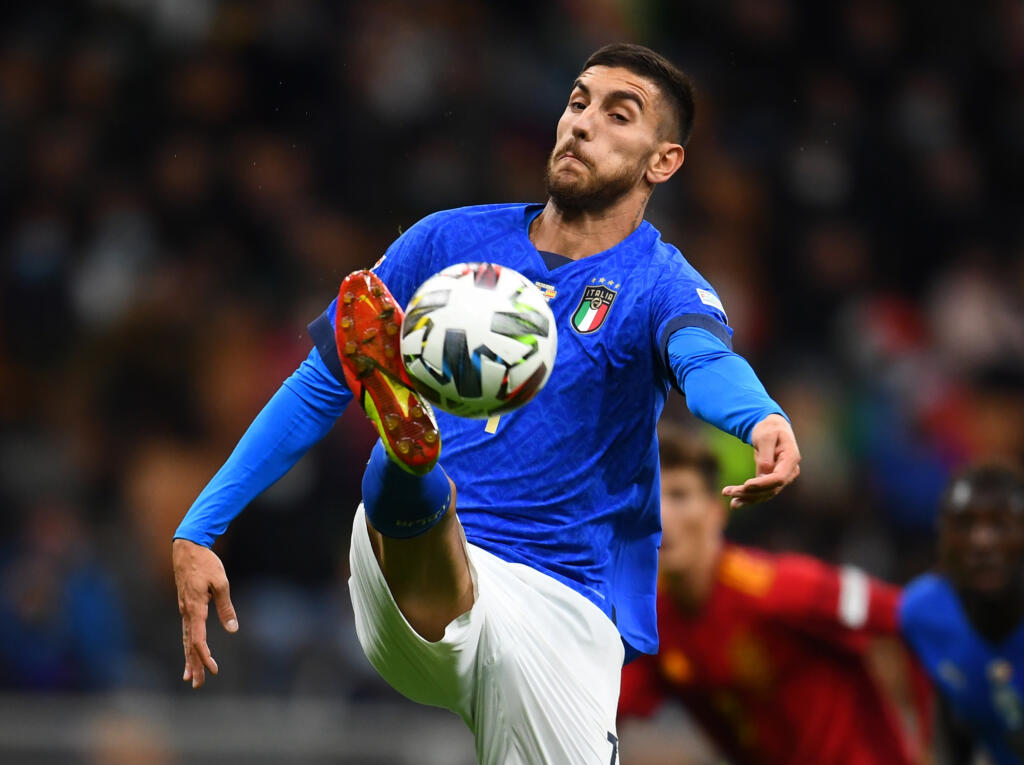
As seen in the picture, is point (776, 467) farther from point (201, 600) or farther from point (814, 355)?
point (814, 355)

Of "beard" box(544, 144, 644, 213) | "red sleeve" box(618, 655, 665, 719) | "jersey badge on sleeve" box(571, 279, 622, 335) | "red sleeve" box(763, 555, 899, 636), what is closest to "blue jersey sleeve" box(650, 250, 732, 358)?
"jersey badge on sleeve" box(571, 279, 622, 335)

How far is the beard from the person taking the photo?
394 centimetres

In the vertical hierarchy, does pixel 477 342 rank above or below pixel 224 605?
above

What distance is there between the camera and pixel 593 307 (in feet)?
12.6

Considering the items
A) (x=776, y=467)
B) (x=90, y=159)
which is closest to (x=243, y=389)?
(x=90, y=159)

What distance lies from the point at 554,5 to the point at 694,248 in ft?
6.86

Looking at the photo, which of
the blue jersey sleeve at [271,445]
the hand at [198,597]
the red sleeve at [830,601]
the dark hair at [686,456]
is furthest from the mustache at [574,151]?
the red sleeve at [830,601]

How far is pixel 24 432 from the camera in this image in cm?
857

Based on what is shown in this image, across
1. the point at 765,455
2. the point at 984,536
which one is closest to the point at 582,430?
the point at 765,455

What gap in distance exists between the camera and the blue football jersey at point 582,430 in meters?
3.80

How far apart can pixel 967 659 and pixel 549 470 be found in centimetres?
278

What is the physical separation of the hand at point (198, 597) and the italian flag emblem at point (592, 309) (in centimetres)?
101

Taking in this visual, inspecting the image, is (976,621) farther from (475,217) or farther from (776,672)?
(475,217)

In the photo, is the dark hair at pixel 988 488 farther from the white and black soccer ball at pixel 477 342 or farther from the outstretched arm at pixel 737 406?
the white and black soccer ball at pixel 477 342
